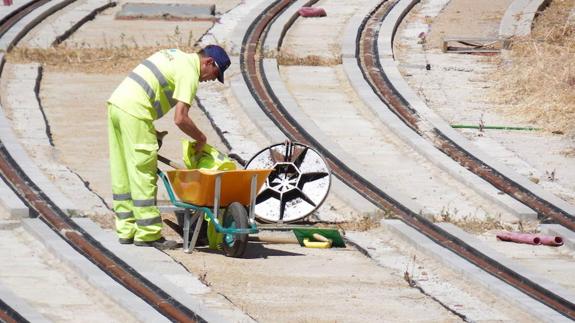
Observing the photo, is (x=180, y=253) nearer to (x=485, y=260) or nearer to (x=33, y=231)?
(x=33, y=231)

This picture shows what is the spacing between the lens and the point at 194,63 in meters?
12.4

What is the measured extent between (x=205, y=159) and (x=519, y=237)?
287 centimetres

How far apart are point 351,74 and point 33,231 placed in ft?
26.1

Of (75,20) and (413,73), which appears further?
(75,20)

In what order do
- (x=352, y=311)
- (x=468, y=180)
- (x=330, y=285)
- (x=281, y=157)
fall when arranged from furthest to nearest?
(x=468, y=180) → (x=281, y=157) → (x=330, y=285) → (x=352, y=311)

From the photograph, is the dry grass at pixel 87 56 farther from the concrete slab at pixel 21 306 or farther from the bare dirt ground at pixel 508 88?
the concrete slab at pixel 21 306

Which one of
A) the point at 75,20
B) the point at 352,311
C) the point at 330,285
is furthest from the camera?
the point at 75,20

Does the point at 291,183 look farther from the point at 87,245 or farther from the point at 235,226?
the point at 87,245

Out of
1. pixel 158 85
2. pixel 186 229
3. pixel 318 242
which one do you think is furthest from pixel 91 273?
pixel 318 242

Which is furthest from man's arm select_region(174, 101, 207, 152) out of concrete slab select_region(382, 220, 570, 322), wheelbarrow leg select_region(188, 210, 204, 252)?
concrete slab select_region(382, 220, 570, 322)

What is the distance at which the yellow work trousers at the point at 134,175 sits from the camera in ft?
40.4

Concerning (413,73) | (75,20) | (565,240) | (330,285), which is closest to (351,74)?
(413,73)

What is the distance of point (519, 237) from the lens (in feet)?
43.4

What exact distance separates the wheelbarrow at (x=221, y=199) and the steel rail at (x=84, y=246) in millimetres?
768
